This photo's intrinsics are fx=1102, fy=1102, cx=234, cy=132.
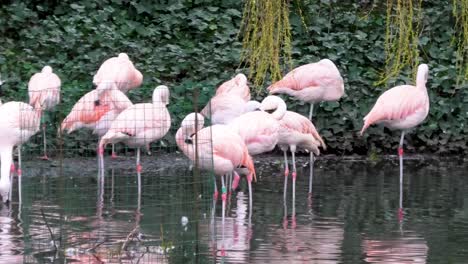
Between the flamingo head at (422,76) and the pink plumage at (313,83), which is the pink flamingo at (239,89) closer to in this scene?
the pink plumage at (313,83)

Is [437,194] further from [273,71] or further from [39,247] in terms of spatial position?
[273,71]

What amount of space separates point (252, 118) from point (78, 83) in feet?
15.5

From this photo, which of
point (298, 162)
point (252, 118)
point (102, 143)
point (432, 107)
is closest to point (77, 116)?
point (102, 143)

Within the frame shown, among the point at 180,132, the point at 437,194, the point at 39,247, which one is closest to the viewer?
the point at 39,247

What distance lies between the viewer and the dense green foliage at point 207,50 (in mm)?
14602

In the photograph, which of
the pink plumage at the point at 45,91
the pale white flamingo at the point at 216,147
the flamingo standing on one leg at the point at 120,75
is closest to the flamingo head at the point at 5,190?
the pink plumage at the point at 45,91

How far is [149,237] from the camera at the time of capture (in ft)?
28.7

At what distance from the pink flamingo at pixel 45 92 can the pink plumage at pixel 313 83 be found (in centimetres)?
253

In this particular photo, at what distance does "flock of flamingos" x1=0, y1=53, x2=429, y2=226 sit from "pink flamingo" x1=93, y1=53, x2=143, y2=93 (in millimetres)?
12

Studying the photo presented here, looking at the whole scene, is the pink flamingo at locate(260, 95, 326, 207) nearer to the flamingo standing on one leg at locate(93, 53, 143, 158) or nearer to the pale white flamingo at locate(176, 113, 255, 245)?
the pale white flamingo at locate(176, 113, 255, 245)

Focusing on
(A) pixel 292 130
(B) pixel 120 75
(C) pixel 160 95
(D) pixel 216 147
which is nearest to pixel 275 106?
(A) pixel 292 130

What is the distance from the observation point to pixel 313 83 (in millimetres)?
12969

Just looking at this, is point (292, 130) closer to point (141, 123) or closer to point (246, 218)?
point (141, 123)

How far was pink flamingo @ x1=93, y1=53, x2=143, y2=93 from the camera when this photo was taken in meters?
13.0
